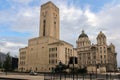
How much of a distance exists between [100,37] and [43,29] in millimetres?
44819

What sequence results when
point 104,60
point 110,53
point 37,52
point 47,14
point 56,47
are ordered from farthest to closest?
point 110,53 < point 104,60 < point 47,14 < point 37,52 < point 56,47

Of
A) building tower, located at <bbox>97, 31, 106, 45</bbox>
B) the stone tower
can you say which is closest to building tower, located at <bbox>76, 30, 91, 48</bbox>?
building tower, located at <bbox>97, 31, 106, 45</bbox>

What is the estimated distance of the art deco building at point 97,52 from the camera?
147000 millimetres

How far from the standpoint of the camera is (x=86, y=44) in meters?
173

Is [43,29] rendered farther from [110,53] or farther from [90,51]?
[110,53]

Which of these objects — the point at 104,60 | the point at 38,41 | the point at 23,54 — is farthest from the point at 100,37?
the point at 23,54

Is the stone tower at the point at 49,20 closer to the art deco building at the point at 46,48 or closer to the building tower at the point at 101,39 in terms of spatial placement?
the art deco building at the point at 46,48

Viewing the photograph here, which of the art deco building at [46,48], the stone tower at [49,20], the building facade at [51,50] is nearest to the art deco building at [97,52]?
the building facade at [51,50]

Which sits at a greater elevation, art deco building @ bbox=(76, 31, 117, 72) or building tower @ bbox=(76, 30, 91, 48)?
building tower @ bbox=(76, 30, 91, 48)

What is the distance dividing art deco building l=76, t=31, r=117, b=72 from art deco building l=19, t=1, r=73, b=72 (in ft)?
90.7

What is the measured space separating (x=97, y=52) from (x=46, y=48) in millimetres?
46643

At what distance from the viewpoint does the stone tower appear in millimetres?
135650

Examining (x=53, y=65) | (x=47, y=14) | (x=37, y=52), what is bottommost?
(x=53, y=65)

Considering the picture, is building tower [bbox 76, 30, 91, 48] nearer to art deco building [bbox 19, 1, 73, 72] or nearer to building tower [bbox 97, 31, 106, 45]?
building tower [bbox 97, 31, 106, 45]
